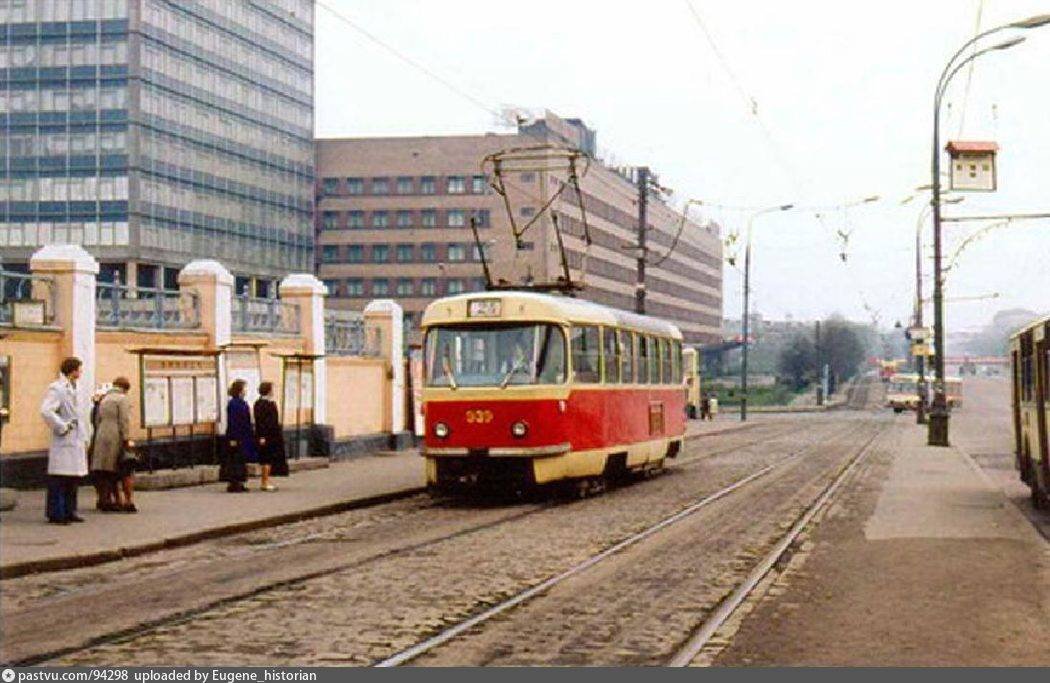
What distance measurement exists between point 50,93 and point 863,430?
197 feet

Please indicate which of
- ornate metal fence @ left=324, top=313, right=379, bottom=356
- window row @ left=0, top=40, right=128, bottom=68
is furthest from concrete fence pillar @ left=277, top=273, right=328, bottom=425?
window row @ left=0, top=40, right=128, bottom=68

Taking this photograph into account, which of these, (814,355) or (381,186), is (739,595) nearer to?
(381,186)

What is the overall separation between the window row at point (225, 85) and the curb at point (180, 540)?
79.8 metres

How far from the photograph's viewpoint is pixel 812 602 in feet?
37.3

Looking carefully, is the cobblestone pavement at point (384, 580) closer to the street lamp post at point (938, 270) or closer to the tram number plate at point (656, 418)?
the tram number plate at point (656, 418)

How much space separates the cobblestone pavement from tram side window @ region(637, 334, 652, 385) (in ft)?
12.8

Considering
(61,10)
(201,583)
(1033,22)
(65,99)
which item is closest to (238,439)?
(201,583)

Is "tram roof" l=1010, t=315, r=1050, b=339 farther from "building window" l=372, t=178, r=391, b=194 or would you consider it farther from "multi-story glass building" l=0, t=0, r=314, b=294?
"building window" l=372, t=178, r=391, b=194

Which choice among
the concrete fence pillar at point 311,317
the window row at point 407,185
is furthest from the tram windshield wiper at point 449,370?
the window row at point 407,185

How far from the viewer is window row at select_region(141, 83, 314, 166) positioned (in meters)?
96.6

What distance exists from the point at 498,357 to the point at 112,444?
5.66 meters

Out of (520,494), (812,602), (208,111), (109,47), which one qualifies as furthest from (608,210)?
(812,602)

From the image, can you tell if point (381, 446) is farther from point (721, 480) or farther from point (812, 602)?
point (812, 602)

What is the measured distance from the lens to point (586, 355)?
72.8 feet
